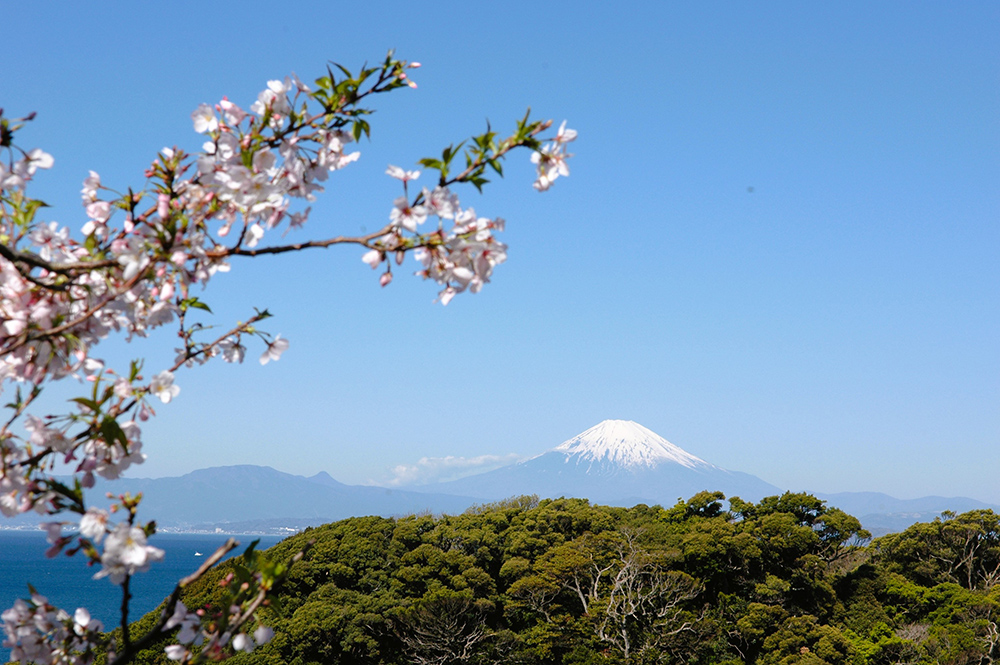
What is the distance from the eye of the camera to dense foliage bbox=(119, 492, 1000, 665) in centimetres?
1408

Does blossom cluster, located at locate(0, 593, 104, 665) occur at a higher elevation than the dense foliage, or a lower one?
higher

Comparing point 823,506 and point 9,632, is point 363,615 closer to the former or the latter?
point 823,506

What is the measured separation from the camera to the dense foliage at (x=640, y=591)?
46.2ft

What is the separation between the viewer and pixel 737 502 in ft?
64.0

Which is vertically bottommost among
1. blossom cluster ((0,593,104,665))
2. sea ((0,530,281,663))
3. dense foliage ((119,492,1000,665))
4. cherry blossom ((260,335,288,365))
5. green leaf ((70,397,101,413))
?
sea ((0,530,281,663))

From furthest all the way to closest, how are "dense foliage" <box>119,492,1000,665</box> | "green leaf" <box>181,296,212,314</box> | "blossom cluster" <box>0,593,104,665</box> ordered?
"dense foliage" <box>119,492,1000,665</box> → "green leaf" <box>181,296,212,314</box> → "blossom cluster" <box>0,593,104,665</box>

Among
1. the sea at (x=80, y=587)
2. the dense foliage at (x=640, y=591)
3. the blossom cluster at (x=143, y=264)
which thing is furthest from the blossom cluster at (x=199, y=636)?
the sea at (x=80, y=587)

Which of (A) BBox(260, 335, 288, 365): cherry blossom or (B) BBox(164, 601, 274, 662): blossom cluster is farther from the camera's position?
(A) BBox(260, 335, 288, 365): cherry blossom

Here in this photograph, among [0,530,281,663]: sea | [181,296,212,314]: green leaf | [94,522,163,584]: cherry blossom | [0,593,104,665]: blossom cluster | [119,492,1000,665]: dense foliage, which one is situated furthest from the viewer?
[0,530,281,663]: sea

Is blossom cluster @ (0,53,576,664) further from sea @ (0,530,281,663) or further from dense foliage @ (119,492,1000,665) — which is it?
sea @ (0,530,281,663)

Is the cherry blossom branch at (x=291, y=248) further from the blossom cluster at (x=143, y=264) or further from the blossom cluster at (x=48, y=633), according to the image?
the blossom cluster at (x=48, y=633)

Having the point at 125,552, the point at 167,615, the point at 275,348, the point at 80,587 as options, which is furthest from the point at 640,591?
the point at 80,587

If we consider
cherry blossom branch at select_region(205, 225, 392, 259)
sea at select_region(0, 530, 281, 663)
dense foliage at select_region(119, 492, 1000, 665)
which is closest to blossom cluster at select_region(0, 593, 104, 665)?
cherry blossom branch at select_region(205, 225, 392, 259)

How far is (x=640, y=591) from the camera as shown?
15383 millimetres
